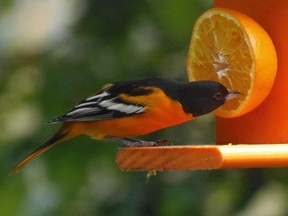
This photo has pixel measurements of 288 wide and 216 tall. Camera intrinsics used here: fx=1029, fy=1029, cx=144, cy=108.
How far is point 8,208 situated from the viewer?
3.91m

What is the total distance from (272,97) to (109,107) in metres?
0.60

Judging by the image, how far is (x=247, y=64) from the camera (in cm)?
366

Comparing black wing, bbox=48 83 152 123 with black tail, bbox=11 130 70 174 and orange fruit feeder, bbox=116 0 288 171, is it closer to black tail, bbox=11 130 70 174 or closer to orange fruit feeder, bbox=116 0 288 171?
black tail, bbox=11 130 70 174

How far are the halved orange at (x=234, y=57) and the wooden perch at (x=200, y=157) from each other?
1.35 ft

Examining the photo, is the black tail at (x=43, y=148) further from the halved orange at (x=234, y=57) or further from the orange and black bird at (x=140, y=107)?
the halved orange at (x=234, y=57)

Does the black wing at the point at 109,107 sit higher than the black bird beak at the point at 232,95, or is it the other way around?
the black wing at the point at 109,107

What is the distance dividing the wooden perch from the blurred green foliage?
2.58 feet

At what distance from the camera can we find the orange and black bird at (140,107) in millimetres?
3648

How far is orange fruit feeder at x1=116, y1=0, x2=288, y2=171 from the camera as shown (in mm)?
3635

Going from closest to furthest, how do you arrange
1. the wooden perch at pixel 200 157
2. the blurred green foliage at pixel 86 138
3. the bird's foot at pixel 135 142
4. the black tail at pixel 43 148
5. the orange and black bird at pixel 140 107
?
1. the wooden perch at pixel 200 157
2. the bird's foot at pixel 135 142
3. the orange and black bird at pixel 140 107
4. the black tail at pixel 43 148
5. the blurred green foliage at pixel 86 138

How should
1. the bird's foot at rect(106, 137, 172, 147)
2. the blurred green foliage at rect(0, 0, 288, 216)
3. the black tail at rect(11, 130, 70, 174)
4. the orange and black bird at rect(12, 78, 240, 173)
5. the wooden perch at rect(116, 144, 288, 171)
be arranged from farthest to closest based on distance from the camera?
the blurred green foliage at rect(0, 0, 288, 216)
the black tail at rect(11, 130, 70, 174)
the orange and black bird at rect(12, 78, 240, 173)
the bird's foot at rect(106, 137, 172, 147)
the wooden perch at rect(116, 144, 288, 171)

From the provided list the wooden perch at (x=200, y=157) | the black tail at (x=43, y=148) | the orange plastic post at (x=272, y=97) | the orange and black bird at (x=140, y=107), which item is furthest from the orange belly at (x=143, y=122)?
the wooden perch at (x=200, y=157)

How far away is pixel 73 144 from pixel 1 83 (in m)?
0.39

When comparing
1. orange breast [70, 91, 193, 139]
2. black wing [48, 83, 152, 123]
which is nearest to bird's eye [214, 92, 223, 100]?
orange breast [70, 91, 193, 139]
